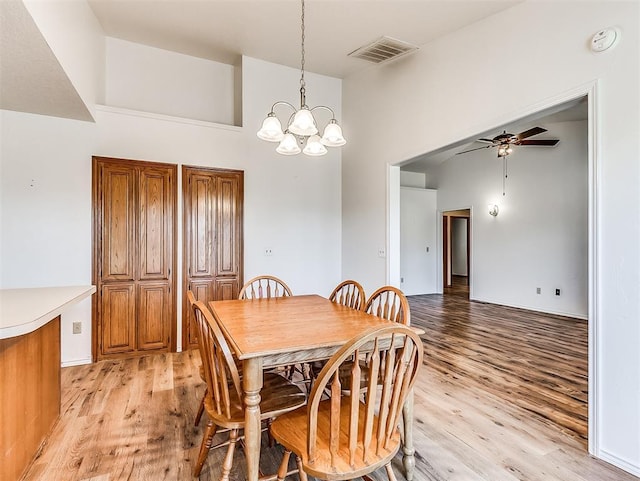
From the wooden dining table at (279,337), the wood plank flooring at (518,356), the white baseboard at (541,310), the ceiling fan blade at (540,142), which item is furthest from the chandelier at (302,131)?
the white baseboard at (541,310)

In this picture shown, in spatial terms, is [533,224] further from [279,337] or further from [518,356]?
[279,337]

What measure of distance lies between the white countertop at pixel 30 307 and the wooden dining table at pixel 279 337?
78 cm

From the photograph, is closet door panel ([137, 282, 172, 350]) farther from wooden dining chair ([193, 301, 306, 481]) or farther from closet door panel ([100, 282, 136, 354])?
wooden dining chair ([193, 301, 306, 481])

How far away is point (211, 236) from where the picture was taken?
4.11 m

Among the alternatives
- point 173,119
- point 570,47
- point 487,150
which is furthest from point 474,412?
point 487,150

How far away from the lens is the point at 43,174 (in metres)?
3.41

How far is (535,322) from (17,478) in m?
5.95

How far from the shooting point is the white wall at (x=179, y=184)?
334 cm

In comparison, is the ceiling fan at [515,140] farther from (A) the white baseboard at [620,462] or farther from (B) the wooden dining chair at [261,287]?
(A) the white baseboard at [620,462]

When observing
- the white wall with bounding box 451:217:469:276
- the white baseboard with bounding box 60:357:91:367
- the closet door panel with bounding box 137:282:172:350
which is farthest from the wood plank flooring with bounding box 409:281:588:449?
the white wall with bounding box 451:217:469:276

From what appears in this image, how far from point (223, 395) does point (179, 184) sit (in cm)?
301

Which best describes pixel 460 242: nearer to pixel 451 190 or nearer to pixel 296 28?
pixel 451 190

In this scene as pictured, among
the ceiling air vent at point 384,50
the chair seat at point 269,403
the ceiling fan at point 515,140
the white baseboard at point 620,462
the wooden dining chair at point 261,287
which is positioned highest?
the ceiling air vent at point 384,50

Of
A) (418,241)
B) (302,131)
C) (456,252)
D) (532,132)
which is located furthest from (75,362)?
(456,252)
